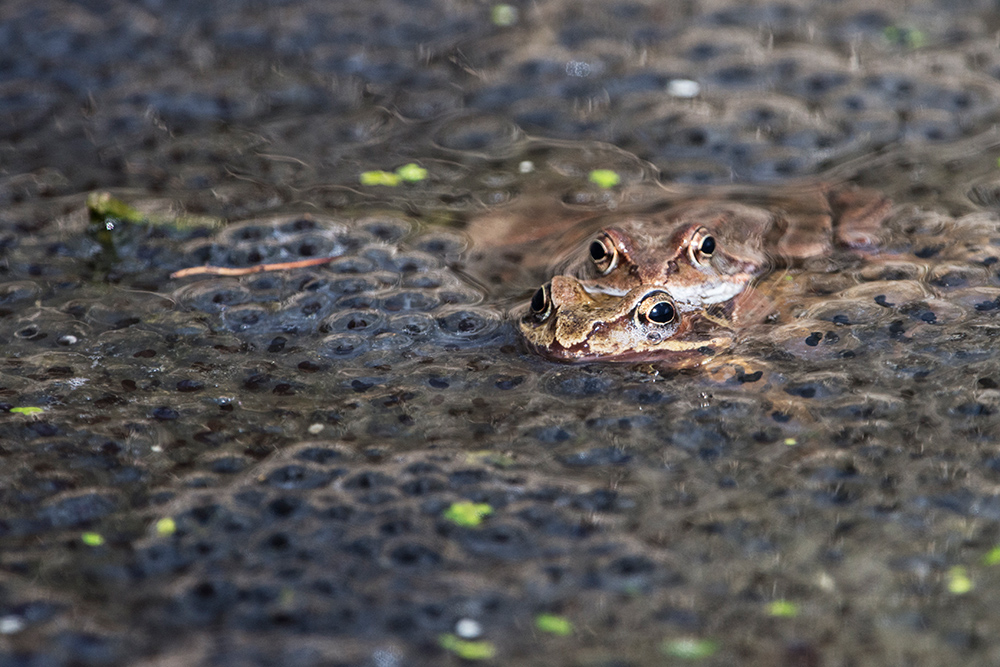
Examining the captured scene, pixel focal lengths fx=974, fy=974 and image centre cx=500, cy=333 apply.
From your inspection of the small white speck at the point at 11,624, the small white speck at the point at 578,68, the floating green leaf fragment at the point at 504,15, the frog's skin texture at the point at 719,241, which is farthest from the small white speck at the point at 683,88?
the small white speck at the point at 11,624

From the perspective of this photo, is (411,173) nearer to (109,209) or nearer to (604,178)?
(604,178)

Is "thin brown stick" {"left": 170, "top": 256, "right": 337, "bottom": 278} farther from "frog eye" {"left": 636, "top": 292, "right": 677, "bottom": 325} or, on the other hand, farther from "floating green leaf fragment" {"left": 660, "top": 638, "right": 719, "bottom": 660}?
"floating green leaf fragment" {"left": 660, "top": 638, "right": 719, "bottom": 660}

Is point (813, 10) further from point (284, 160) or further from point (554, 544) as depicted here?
point (554, 544)

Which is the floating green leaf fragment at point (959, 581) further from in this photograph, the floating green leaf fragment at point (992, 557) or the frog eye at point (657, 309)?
Result: the frog eye at point (657, 309)

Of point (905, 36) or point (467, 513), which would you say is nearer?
point (467, 513)

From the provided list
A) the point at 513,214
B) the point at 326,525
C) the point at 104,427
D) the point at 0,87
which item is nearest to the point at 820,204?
the point at 513,214

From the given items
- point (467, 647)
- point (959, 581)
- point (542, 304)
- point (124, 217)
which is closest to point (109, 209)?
point (124, 217)
